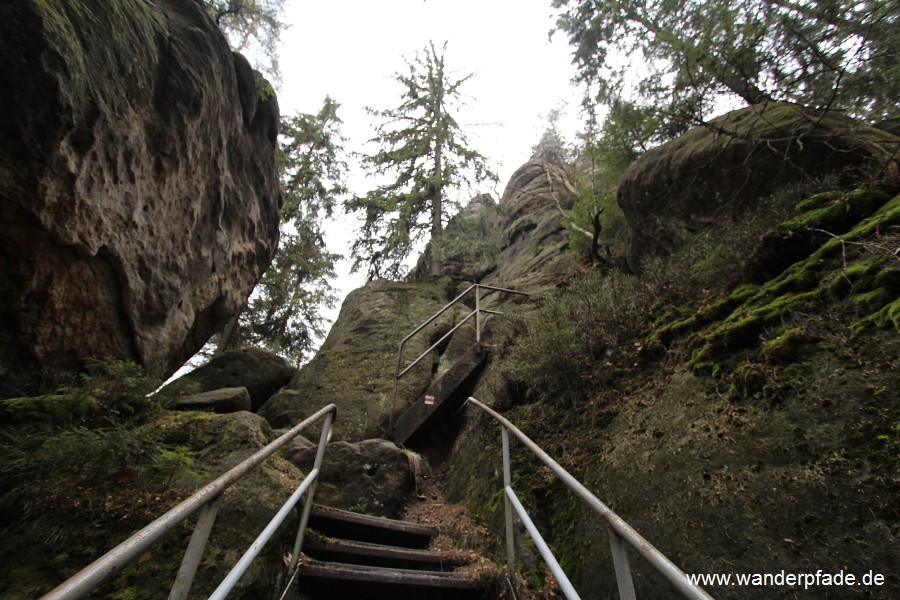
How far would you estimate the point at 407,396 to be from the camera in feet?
27.3

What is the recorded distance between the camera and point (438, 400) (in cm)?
684

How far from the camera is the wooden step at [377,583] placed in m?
2.64

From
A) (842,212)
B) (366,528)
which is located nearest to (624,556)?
(366,528)

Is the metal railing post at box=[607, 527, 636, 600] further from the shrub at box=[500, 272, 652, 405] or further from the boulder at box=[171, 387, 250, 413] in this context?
the boulder at box=[171, 387, 250, 413]

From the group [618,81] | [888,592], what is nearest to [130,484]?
[888,592]

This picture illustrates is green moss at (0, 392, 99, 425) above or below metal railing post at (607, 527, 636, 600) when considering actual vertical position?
above

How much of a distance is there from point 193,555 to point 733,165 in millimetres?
6807

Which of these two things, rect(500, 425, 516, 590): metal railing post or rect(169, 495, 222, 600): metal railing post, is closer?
rect(169, 495, 222, 600): metal railing post

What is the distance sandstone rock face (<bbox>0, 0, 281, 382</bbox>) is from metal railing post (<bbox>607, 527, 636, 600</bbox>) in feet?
17.5

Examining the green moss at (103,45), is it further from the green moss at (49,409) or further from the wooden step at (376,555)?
the wooden step at (376,555)

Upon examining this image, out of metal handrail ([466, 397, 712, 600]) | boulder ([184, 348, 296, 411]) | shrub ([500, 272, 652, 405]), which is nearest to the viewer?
metal handrail ([466, 397, 712, 600])

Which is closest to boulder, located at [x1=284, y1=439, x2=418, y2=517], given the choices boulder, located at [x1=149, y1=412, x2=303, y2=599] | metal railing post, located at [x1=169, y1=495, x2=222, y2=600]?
boulder, located at [x1=149, y1=412, x2=303, y2=599]

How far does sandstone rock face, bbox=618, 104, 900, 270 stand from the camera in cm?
431

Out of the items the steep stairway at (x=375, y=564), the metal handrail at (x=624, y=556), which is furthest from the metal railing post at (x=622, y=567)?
the steep stairway at (x=375, y=564)
